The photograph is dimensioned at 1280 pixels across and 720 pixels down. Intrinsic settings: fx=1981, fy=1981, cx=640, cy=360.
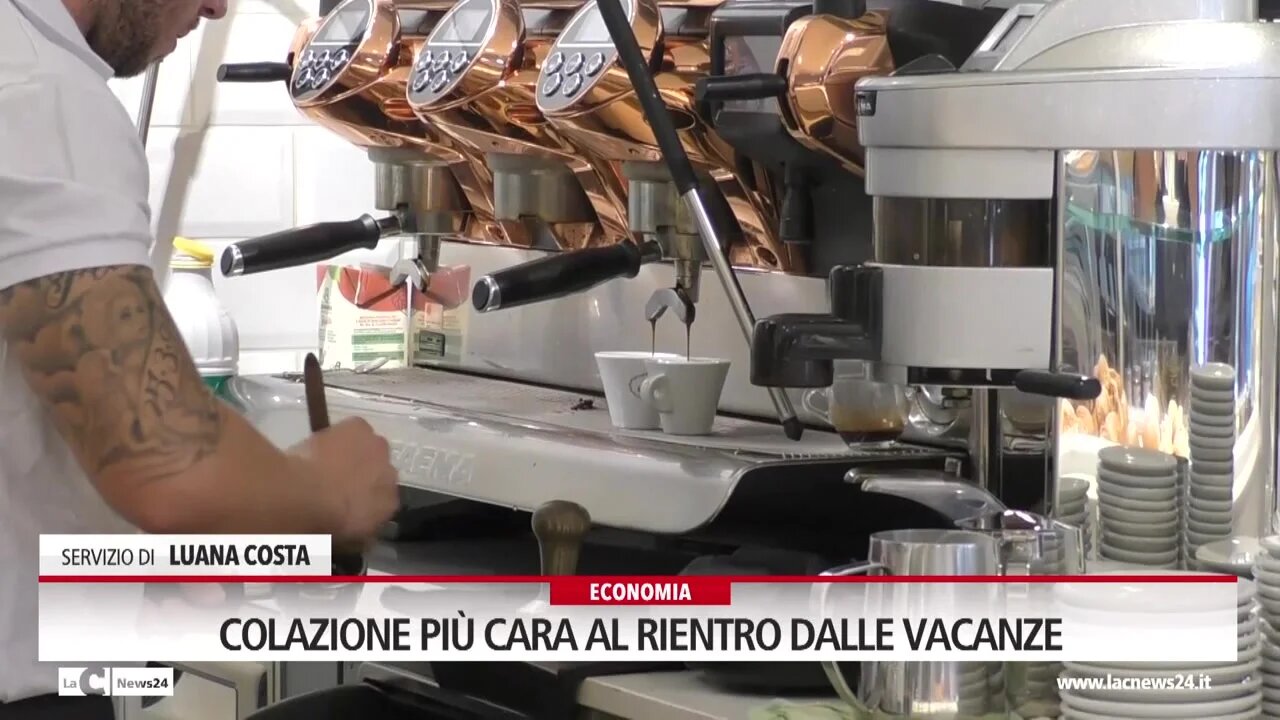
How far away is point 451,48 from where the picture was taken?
5.12 feet

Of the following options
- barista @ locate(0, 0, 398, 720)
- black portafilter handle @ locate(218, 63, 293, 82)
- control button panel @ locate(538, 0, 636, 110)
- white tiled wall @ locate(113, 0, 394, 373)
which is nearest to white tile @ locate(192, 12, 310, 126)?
white tiled wall @ locate(113, 0, 394, 373)

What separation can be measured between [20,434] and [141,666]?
0.25 meters

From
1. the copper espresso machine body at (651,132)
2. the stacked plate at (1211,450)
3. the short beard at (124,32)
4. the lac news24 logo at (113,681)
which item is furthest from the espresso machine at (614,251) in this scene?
the short beard at (124,32)

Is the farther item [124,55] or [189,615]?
[189,615]

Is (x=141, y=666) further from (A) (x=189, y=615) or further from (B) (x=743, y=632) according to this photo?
(B) (x=743, y=632)

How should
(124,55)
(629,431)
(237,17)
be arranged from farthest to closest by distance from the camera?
(237,17), (629,431), (124,55)

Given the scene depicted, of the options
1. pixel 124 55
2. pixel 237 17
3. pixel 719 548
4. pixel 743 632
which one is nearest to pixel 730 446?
pixel 719 548

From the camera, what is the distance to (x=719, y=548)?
1.29m

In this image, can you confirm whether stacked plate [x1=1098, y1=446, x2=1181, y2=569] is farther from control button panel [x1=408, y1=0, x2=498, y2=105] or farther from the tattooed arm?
control button panel [x1=408, y1=0, x2=498, y2=105]

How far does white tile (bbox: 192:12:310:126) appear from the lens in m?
2.15

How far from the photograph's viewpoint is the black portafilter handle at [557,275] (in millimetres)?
1354

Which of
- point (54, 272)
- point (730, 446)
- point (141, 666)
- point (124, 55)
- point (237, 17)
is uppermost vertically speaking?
point (237, 17)

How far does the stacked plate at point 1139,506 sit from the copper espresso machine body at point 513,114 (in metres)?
0.53

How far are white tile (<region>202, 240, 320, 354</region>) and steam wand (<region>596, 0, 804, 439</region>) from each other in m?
0.94
